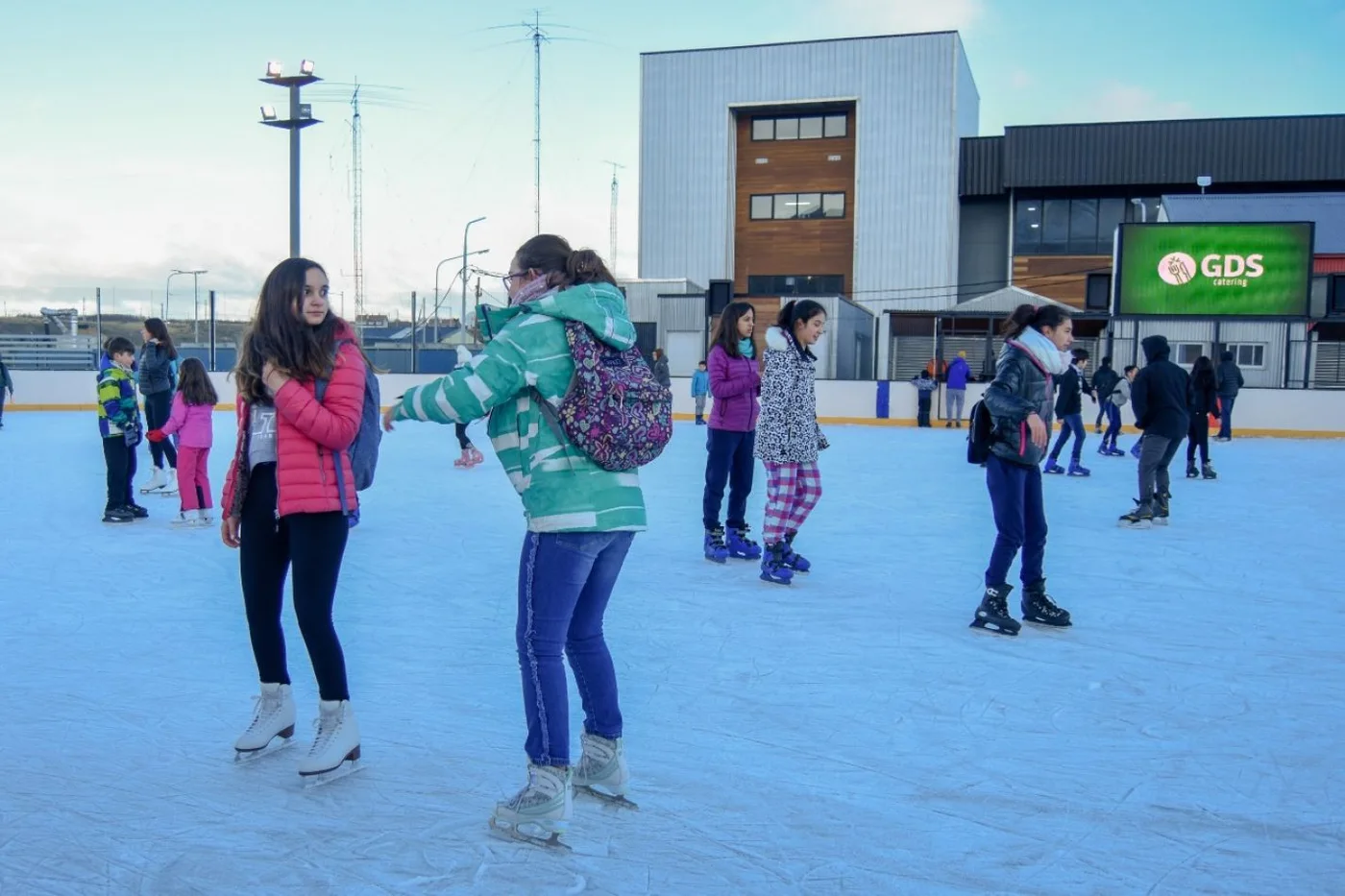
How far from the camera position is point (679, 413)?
2427 centimetres

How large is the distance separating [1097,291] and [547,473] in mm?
25608

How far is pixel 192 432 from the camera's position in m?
7.37

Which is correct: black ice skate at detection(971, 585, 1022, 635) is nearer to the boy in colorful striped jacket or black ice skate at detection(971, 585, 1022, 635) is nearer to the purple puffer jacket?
the purple puffer jacket

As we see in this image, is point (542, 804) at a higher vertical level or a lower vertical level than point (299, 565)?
lower

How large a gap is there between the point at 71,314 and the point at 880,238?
22.4 metres

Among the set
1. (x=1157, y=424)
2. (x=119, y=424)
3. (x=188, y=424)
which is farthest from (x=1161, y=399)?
(x=119, y=424)

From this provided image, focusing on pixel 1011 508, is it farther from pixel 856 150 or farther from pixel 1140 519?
pixel 856 150

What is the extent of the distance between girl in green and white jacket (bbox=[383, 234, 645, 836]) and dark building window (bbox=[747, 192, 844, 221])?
32.1 meters

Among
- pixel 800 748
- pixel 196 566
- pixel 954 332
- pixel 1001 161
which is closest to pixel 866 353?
pixel 954 332

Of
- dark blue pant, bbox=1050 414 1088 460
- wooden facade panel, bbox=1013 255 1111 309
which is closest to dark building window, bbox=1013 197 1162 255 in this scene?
wooden facade panel, bbox=1013 255 1111 309

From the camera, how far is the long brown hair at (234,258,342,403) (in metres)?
2.79

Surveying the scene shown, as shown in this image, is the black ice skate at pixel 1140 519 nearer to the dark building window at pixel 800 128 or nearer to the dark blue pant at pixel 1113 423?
the dark blue pant at pixel 1113 423

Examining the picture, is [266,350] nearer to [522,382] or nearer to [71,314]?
[522,382]

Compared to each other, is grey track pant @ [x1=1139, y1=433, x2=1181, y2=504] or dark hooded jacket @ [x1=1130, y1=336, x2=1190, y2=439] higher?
dark hooded jacket @ [x1=1130, y1=336, x2=1190, y2=439]
